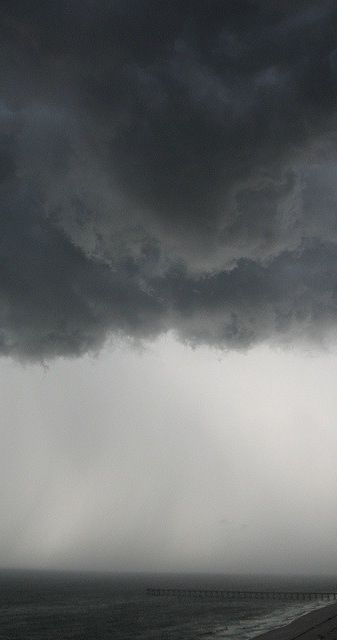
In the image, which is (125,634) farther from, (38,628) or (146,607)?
(146,607)

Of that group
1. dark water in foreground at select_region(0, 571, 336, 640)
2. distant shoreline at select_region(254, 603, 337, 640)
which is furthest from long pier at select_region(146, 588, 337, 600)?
distant shoreline at select_region(254, 603, 337, 640)

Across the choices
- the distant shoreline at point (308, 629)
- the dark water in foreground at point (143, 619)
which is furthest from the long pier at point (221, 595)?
the distant shoreline at point (308, 629)

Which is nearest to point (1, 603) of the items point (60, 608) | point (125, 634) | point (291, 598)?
point (60, 608)

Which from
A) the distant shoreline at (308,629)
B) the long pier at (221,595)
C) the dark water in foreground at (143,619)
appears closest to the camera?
the distant shoreline at (308,629)

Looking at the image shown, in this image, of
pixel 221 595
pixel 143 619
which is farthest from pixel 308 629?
pixel 221 595

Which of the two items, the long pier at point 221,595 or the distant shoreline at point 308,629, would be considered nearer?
the distant shoreline at point 308,629

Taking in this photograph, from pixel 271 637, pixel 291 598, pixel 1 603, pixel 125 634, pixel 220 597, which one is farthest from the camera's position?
pixel 220 597

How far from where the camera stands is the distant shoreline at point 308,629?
2372 inches

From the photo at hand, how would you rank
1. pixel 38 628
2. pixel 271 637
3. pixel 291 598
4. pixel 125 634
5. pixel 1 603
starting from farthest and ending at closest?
pixel 291 598 → pixel 1 603 → pixel 38 628 → pixel 125 634 → pixel 271 637

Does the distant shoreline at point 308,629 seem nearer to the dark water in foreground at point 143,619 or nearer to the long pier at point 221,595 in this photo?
the dark water in foreground at point 143,619

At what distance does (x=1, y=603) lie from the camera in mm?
108688

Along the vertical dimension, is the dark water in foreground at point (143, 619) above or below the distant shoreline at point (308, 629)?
below

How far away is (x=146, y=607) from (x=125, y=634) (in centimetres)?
4190

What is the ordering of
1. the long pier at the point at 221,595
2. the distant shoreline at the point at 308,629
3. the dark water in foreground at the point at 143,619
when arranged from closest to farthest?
the distant shoreline at the point at 308,629 < the dark water in foreground at the point at 143,619 < the long pier at the point at 221,595
